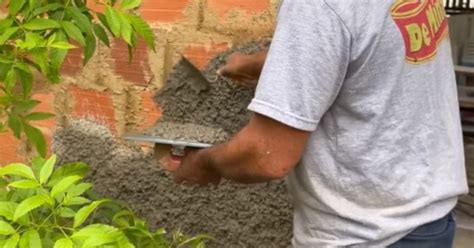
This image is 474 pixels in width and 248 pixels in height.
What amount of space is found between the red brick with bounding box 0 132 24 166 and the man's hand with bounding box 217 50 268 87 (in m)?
1.29

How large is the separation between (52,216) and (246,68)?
895 mm

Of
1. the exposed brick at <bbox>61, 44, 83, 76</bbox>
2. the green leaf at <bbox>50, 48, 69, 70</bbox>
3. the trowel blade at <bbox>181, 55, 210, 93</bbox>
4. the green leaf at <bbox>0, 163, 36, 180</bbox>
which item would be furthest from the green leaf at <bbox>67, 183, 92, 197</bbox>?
the exposed brick at <bbox>61, 44, 83, 76</bbox>

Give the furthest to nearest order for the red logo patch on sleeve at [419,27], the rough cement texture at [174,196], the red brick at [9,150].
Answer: the red brick at [9,150] < the rough cement texture at [174,196] < the red logo patch on sleeve at [419,27]

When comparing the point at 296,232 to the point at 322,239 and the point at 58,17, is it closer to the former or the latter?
the point at 322,239

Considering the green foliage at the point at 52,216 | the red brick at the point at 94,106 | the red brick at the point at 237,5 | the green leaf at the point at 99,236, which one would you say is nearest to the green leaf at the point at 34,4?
the green foliage at the point at 52,216

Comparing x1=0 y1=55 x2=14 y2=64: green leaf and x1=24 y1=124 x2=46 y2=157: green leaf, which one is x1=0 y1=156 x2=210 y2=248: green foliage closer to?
x1=24 y1=124 x2=46 y2=157: green leaf

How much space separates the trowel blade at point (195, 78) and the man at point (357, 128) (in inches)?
34.0

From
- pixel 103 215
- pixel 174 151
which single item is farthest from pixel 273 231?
pixel 174 151

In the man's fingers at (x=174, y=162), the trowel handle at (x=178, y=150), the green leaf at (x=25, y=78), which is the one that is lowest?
the man's fingers at (x=174, y=162)

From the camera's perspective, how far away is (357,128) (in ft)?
6.86

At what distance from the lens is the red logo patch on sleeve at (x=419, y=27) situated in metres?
2.05

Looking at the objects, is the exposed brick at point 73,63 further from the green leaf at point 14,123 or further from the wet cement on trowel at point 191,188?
the green leaf at point 14,123

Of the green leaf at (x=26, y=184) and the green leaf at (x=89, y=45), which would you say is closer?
the green leaf at (x=26, y=184)

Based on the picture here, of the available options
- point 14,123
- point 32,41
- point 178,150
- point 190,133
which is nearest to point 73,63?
point 190,133
